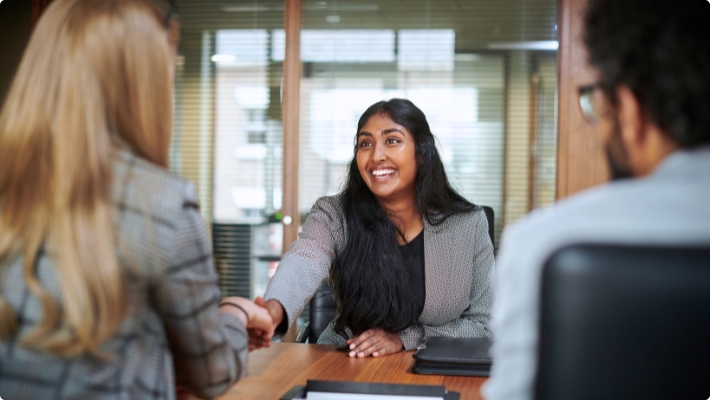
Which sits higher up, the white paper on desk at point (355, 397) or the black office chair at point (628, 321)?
the black office chair at point (628, 321)

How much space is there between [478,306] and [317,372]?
82cm

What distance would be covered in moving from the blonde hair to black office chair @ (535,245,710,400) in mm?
549

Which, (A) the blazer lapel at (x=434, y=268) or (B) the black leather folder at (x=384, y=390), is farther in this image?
(A) the blazer lapel at (x=434, y=268)

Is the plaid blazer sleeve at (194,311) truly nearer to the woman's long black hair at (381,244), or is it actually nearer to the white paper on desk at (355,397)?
the white paper on desk at (355,397)

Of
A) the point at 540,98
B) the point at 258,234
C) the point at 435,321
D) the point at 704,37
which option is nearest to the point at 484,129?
the point at 540,98

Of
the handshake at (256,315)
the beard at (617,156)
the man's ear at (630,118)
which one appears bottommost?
the handshake at (256,315)

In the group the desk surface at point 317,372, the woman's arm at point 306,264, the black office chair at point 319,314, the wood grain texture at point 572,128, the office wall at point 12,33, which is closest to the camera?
the desk surface at point 317,372

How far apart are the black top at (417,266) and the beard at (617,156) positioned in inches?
54.1

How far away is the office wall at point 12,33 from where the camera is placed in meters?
4.27

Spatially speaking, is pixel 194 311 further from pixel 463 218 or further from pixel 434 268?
pixel 463 218

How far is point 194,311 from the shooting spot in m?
0.96

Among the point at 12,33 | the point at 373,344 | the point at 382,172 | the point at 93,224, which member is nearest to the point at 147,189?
the point at 93,224

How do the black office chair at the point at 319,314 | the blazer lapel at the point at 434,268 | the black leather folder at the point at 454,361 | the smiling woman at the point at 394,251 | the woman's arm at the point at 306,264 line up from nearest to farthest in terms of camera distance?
Answer: the black leather folder at the point at 454,361
the woman's arm at the point at 306,264
the smiling woman at the point at 394,251
the blazer lapel at the point at 434,268
the black office chair at the point at 319,314

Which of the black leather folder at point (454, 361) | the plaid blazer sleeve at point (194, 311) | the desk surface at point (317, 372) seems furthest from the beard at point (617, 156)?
the black leather folder at point (454, 361)
